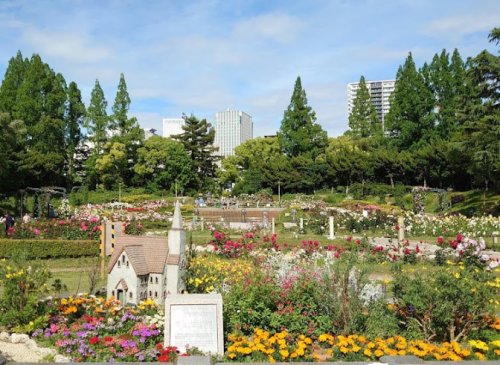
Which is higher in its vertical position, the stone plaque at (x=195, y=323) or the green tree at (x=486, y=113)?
the green tree at (x=486, y=113)

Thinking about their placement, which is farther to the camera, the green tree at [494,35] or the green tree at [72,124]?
the green tree at [72,124]

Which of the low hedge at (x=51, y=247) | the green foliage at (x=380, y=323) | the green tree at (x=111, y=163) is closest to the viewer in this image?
the green foliage at (x=380, y=323)

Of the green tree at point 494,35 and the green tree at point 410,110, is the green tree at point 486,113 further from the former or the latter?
the green tree at point 410,110

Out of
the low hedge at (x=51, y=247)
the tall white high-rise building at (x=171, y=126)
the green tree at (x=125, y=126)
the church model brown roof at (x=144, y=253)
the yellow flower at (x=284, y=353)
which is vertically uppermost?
the tall white high-rise building at (x=171, y=126)

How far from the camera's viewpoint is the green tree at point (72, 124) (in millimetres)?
42156

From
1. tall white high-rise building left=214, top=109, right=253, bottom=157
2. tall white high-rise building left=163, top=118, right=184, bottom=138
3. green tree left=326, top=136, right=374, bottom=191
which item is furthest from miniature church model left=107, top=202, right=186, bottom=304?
tall white high-rise building left=214, top=109, right=253, bottom=157

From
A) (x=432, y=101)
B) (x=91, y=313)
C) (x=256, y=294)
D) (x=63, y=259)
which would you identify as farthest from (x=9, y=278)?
(x=432, y=101)

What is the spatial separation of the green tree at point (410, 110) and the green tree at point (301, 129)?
21.9 ft

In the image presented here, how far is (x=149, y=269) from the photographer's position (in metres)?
8.27

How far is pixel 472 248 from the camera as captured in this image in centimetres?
1065

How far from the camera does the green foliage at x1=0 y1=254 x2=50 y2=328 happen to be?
270 inches

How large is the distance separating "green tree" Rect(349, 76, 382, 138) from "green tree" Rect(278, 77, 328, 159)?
11.4 ft

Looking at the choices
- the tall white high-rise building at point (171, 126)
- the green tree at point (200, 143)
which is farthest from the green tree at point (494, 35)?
the tall white high-rise building at point (171, 126)

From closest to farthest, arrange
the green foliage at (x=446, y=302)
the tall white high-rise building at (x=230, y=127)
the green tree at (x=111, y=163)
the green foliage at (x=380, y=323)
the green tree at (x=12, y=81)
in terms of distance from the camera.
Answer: the green foliage at (x=446, y=302) → the green foliage at (x=380, y=323) → the green tree at (x=12, y=81) → the green tree at (x=111, y=163) → the tall white high-rise building at (x=230, y=127)
